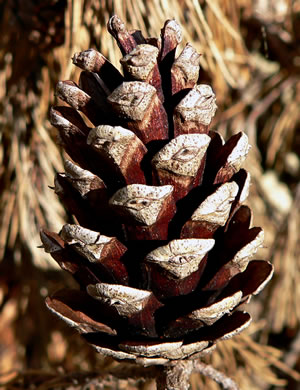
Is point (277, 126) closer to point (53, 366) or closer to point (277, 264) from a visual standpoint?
point (277, 264)

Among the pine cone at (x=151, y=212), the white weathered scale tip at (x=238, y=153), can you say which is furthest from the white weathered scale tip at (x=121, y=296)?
the white weathered scale tip at (x=238, y=153)

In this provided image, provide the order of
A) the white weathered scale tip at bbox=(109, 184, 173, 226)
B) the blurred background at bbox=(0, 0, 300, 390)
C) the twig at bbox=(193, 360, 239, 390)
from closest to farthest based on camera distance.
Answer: the white weathered scale tip at bbox=(109, 184, 173, 226) → the twig at bbox=(193, 360, 239, 390) → the blurred background at bbox=(0, 0, 300, 390)

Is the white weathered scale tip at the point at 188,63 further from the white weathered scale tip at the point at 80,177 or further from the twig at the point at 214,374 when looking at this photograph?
the twig at the point at 214,374

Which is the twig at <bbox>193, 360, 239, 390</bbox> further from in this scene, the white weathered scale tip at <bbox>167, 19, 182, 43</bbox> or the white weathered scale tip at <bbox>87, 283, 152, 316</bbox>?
the white weathered scale tip at <bbox>167, 19, 182, 43</bbox>

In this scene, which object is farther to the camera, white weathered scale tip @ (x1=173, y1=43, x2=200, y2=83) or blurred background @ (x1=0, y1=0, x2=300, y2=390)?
blurred background @ (x1=0, y1=0, x2=300, y2=390)

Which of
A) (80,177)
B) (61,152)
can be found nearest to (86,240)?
(80,177)

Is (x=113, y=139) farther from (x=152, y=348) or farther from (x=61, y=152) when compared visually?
(x=61, y=152)

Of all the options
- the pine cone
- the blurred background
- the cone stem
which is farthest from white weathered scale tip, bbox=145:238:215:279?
the blurred background
